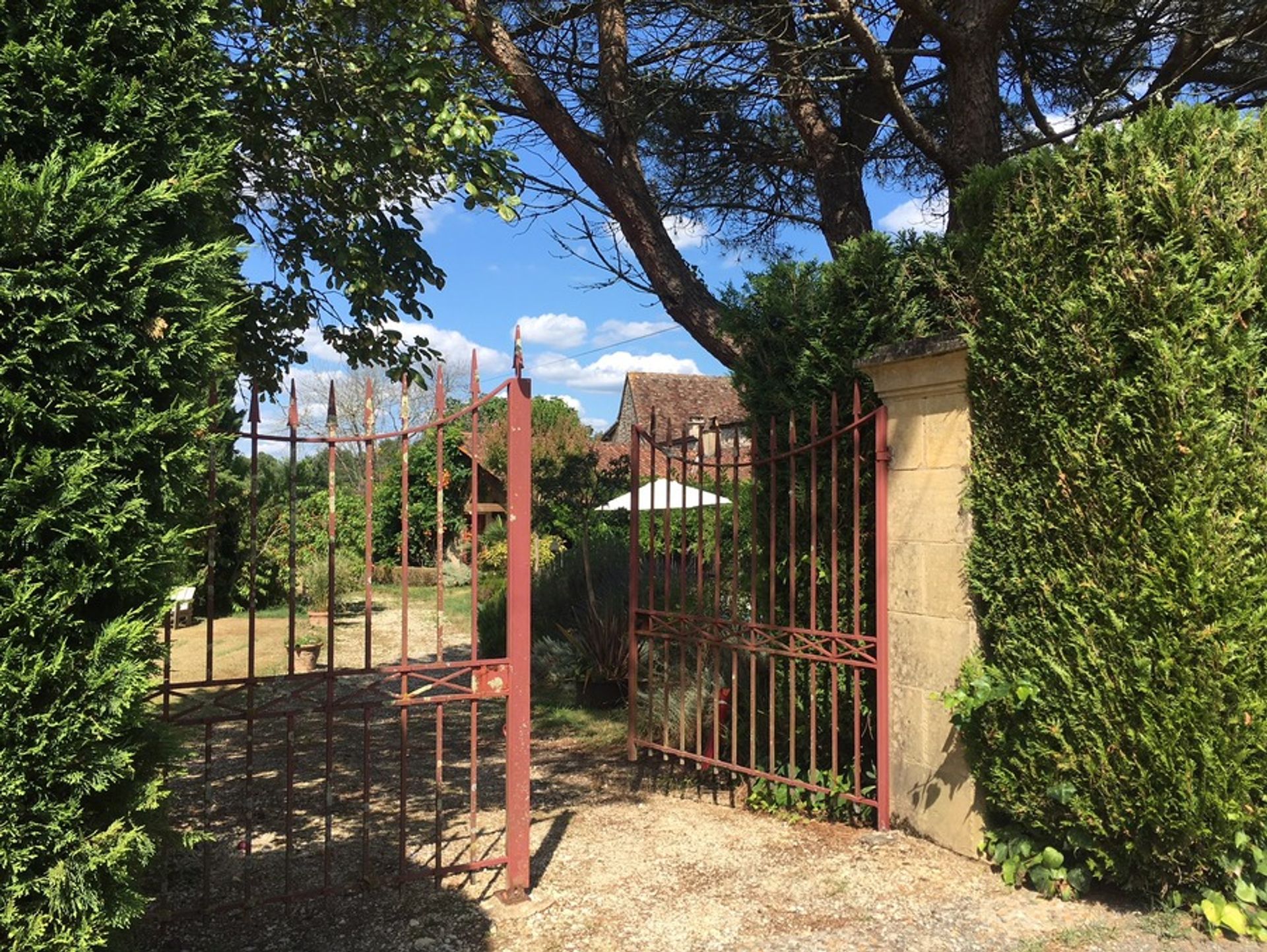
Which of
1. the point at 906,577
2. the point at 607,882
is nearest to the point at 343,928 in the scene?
the point at 607,882

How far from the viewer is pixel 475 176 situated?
422 cm

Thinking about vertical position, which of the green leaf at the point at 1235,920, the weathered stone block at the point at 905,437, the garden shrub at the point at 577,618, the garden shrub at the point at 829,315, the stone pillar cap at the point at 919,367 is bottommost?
the green leaf at the point at 1235,920

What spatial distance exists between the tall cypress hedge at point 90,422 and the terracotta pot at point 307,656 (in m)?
8.80

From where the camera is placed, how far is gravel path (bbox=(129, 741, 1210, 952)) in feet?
10.6

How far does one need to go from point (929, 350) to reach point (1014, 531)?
0.92 meters

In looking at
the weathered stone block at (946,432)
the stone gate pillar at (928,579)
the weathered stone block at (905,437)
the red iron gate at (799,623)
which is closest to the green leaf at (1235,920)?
the stone gate pillar at (928,579)

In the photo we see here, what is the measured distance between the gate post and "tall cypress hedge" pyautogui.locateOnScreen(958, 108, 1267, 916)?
1876 millimetres

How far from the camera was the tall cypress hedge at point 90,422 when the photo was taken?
7.04 ft

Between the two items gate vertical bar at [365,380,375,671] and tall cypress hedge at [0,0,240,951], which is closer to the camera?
tall cypress hedge at [0,0,240,951]

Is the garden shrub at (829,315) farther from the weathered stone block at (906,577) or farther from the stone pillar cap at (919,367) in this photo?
the weathered stone block at (906,577)

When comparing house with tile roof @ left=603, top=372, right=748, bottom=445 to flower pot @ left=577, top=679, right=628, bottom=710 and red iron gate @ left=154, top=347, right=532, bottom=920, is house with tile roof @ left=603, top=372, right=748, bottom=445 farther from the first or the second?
red iron gate @ left=154, top=347, right=532, bottom=920

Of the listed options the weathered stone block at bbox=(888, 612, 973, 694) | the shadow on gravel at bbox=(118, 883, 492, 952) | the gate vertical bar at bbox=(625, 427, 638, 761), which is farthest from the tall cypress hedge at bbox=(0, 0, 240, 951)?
the gate vertical bar at bbox=(625, 427, 638, 761)

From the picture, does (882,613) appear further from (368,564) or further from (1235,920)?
(368,564)

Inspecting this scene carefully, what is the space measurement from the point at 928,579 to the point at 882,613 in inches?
12.5
